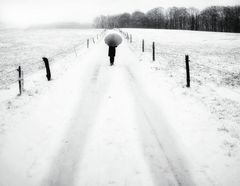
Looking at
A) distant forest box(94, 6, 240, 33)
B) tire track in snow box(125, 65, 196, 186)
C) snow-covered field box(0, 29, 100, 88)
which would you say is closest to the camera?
tire track in snow box(125, 65, 196, 186)

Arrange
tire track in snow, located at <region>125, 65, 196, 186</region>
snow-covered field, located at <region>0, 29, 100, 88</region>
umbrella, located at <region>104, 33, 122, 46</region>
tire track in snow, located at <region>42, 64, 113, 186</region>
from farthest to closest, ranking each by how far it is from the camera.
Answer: snow-covered field, located at <region>0, 29, 100, 88</region> → umbrella, located at <region>104, 33, 122, 46</region> → tire track in snow, located at <region>42, 64, 113, 186</region> → tire track in snow, located at <region>125, 65, 196, 186</region>

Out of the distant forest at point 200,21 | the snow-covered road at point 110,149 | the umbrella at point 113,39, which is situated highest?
the distant forest at point 200,21

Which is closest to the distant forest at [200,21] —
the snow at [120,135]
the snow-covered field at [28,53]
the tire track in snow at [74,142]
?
the snow-covered field at [28,53]

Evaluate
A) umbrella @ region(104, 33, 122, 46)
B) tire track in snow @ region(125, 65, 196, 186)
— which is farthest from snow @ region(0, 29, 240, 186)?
umbrella @ region(104, 33, 122, 46)

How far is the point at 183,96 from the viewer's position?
9531 millimetres

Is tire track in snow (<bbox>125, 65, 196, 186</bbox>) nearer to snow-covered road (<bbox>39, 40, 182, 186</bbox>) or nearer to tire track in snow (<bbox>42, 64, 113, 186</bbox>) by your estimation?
snow-covered road (<bbox>39, 40, 182, 186</bbox>)

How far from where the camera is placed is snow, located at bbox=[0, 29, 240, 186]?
16.4 ft

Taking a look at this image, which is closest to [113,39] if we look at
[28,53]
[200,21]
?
[28,53]

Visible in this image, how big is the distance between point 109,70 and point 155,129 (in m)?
8.12

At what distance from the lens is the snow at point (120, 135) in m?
4.99

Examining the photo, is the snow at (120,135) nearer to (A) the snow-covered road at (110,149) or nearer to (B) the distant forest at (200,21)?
(A) the snow-covered road at (110,149)

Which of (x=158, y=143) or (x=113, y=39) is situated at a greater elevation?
(x=113, y=39)

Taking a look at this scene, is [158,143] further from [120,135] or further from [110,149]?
[110,149]

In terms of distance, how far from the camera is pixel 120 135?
653cm
